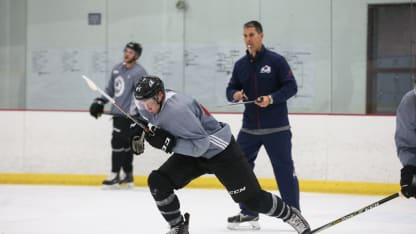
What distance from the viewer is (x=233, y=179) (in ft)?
13.6

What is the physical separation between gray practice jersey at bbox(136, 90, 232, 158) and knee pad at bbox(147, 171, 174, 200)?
0.19 meters

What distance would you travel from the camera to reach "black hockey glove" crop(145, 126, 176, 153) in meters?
3.94

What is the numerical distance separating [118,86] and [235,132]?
106 cm

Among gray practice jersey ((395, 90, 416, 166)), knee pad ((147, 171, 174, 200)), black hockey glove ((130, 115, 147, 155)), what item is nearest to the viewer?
gray practice jersey ((395, 90, 416, 166))

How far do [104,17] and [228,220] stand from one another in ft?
11.0

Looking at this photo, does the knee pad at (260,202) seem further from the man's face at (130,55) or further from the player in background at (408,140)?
the man's face at (130,55)

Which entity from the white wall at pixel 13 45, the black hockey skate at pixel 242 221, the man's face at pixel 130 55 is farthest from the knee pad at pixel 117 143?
the black hockey skate at pixel 242 221

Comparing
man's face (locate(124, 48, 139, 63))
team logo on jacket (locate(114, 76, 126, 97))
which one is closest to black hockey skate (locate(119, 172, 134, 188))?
team logo on jacket (locate(114, 76, 126, 97))

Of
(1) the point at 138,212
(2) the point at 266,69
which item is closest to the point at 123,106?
(1) the point at 138,212

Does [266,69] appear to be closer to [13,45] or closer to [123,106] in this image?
[123,106]

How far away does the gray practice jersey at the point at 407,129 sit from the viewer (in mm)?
3588

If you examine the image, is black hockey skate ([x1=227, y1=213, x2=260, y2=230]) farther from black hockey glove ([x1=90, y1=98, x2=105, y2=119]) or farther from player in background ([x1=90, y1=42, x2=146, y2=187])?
player in background ([x1=90, y1=42, x2=146, y2=187])

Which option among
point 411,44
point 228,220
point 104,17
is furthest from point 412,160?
point 104,17

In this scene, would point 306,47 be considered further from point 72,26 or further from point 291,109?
point 72,26
